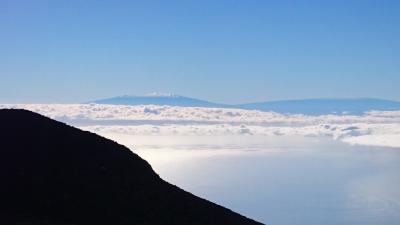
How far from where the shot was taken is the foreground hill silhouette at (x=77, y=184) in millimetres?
64188

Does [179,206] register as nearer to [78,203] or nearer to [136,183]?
[136,183]

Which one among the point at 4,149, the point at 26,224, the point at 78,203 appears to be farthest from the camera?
the point at 4,149

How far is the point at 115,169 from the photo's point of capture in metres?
84.2

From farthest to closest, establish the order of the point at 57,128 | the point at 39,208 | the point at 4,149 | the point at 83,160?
1. the point at 57,128
2. the point at 83,160
3. the point at 4,149
4. the point at 39,208

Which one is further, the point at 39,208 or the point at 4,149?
the point at 4,149

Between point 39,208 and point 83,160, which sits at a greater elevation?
point 83,160

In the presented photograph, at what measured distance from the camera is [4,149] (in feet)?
249

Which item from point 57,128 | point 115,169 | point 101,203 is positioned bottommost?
point 101,203

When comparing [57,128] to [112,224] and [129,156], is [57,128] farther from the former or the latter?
[112,224]

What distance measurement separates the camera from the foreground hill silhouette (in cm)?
6419

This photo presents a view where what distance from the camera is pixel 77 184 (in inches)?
2881

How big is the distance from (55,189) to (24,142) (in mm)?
14528

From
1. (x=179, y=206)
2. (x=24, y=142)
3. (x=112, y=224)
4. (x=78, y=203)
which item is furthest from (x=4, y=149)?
(x=179, y=206)

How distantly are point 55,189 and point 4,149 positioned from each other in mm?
13075
